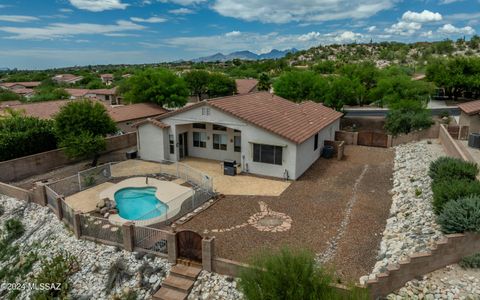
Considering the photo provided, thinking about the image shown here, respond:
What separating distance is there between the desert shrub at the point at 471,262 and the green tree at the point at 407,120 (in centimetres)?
2170

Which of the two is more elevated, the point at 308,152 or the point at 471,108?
the point at 471,108

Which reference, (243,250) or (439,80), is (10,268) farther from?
(439,80)

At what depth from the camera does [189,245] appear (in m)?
12.9

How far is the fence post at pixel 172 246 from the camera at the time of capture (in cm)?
1295

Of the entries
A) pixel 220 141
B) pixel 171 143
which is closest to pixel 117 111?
pixel 171 143

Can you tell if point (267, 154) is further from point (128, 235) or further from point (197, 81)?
point (197, 81)

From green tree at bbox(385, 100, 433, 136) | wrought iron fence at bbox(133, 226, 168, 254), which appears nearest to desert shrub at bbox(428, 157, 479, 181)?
wrought iron fence at bbox(133, 226, 168, 254)

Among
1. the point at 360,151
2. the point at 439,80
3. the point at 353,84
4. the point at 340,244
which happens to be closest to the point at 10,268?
the point at 340,244

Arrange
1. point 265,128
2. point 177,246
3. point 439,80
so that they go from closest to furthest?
point 177,246
point 265,128
point 439,80

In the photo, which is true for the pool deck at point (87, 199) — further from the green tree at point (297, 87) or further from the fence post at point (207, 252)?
the green tree at point (297, 87)

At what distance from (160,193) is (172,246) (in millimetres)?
7228

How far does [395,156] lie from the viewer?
2634 centimetres

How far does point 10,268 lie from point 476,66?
60880mm

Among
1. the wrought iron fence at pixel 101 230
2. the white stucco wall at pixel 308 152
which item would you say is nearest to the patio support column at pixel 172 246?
the wrought iron fence at pixel 101 230
